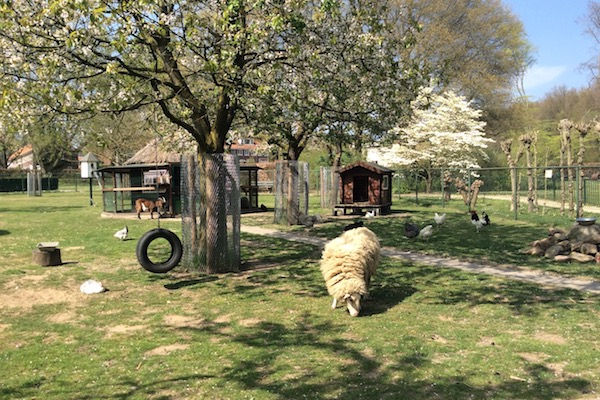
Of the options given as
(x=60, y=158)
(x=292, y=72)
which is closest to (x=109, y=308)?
(x=292, y=72)

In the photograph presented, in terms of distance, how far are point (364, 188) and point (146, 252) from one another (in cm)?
1480

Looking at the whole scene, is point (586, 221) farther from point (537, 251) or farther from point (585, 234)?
point (537, 251)

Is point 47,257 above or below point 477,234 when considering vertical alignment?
above

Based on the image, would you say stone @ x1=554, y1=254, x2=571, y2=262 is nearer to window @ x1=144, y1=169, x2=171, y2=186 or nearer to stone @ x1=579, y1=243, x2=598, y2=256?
stone @ x1=579, y1=243, x2=598, y2=256

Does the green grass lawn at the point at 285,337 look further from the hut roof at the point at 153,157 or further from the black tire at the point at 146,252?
the hut roof at the point at 153,157

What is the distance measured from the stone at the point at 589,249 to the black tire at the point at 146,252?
9.32 m

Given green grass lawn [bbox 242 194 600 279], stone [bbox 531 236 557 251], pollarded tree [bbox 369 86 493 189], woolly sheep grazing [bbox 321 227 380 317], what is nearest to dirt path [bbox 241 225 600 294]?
green grass lawn [bbox 242 194 600 279]

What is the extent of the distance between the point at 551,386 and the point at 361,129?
9.41 meters

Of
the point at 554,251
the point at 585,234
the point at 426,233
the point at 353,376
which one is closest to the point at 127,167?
the point at 426,233

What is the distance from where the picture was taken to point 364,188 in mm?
22922

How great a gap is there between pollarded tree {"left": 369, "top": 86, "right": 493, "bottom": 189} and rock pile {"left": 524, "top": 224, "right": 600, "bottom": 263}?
22923 mm

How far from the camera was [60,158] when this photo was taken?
2719 inches

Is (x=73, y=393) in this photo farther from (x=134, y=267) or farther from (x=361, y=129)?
(x=361, y=129)

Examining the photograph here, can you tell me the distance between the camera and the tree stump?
10.8 meters
